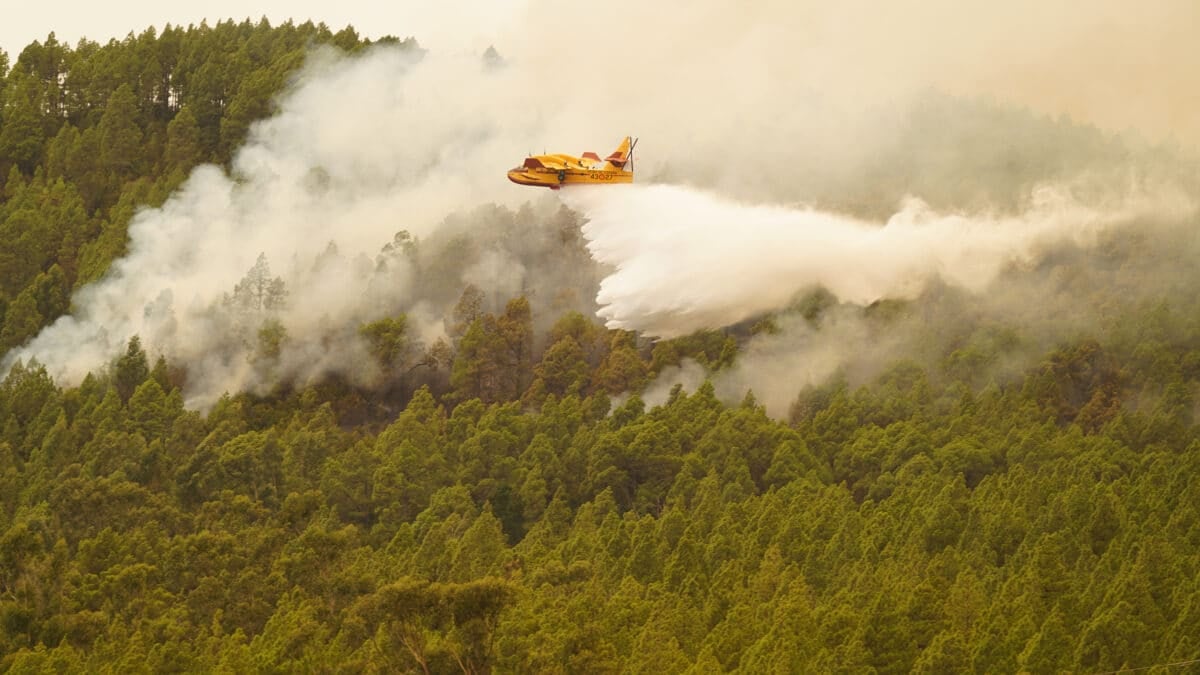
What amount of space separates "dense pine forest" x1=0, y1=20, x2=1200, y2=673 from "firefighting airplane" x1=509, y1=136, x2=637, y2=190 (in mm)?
12268

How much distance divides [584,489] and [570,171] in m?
14.3

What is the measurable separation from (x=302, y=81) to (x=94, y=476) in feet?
165

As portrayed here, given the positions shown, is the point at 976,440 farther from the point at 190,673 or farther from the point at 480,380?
the point at 190,673

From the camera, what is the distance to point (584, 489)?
114 m

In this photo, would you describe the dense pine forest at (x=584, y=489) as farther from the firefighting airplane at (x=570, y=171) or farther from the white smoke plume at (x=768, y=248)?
the firefighting airplane at (x=570, y=171)

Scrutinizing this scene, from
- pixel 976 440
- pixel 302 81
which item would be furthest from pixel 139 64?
pixel 976 440

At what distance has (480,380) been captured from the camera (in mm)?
128750

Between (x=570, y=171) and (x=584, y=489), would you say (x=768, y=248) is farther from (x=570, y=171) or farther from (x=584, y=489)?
(x=584, y=489)

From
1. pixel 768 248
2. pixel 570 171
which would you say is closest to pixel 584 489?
pixel 570 171

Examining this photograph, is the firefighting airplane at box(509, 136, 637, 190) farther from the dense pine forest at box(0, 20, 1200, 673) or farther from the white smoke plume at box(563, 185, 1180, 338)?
the dense pine forest at box(0, 20, 1200, 673)

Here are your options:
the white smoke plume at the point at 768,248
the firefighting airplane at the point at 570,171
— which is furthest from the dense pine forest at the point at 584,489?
the firefighting airplane at the point at 570,171

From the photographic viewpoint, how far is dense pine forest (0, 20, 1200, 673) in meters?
85.2

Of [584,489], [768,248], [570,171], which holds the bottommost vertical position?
[584,489]

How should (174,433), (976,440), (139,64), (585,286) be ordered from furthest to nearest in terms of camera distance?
1. (139,64)
2. (585,286)
3. (174,433)
4. (976,440)
